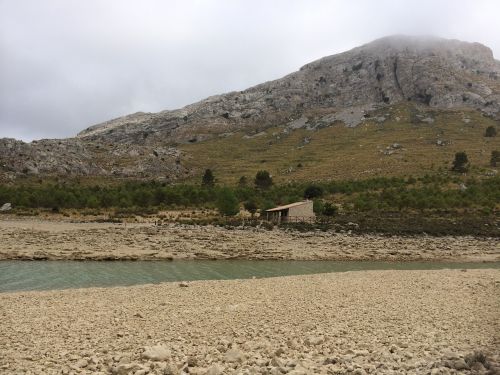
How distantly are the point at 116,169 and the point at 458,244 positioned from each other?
102m

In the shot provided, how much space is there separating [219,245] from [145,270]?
12.1 metres

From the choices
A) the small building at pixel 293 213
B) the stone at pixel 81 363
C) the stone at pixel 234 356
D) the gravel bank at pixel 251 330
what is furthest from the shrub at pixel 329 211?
the stone at pixel 81 363

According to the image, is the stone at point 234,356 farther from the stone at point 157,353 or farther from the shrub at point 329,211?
the shrub at point 329,211

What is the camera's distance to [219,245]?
4216 centimetres

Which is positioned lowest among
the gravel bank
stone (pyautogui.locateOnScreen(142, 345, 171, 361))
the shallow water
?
the shallow water

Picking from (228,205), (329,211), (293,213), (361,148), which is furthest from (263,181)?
(361,148)

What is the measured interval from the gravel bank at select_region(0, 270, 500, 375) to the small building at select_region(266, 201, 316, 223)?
37375 mm

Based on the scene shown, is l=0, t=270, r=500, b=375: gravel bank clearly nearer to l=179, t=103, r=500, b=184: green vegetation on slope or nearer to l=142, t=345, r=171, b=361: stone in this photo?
l=142, t=345, r=171, b=361: stone

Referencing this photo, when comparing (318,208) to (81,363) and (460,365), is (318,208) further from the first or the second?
(81,363)

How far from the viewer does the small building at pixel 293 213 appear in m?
59.5

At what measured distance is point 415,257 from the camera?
41.0 metres

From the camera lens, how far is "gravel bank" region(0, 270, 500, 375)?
10.5 m

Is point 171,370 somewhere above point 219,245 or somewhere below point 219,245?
above

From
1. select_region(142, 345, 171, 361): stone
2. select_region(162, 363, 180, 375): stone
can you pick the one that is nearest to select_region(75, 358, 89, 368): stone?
select_region(142, 345, 171, 361): stone
